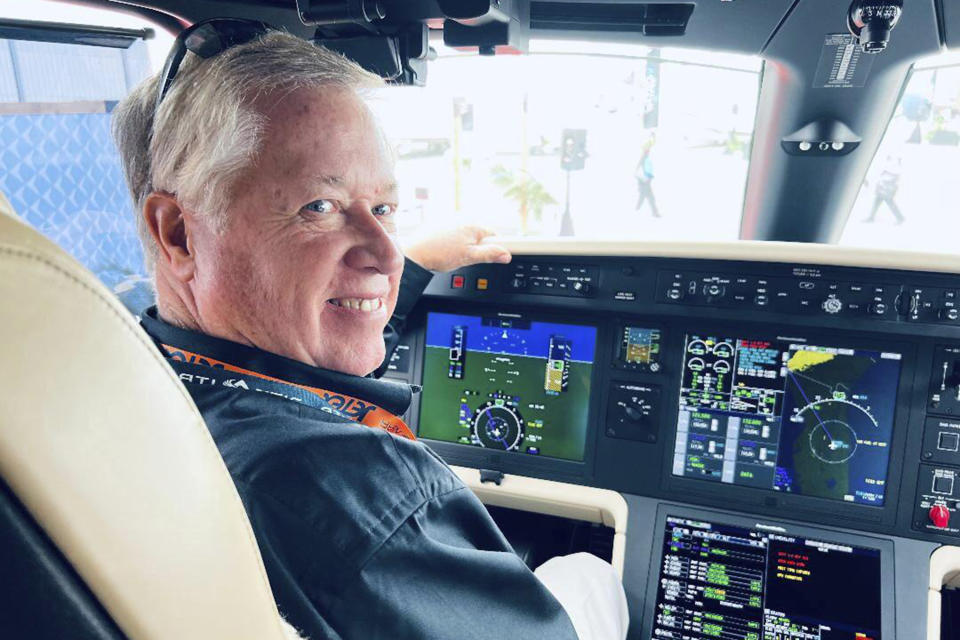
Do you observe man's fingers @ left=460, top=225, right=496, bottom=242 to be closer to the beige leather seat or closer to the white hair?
the white hair

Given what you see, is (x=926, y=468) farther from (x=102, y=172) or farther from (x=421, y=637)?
(x=102, y=172)

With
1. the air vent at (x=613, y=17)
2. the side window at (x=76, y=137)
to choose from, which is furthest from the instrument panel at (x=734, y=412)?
the side window at (x=76, y=137)

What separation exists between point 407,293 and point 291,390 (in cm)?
85

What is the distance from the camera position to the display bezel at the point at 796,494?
1649 millimetres

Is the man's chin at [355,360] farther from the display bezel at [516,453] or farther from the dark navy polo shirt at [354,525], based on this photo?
the display bezel at [516,453]

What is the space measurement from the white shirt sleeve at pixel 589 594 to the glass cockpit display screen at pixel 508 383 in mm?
374

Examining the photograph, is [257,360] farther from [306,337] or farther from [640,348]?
[640,348]

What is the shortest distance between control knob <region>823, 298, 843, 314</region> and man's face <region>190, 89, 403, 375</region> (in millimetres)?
1029

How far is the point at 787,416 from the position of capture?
1.72 m

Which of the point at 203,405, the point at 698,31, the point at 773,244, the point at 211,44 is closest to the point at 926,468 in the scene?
the point at 773,244

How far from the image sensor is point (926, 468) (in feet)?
5.39

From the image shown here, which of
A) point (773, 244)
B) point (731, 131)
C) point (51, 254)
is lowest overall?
point (51, 254)

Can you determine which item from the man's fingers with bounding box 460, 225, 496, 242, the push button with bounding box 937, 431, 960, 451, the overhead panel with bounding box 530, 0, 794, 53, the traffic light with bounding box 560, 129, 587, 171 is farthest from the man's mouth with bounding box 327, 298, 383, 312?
the traffic light with bounding box 560, 129, 587, 171

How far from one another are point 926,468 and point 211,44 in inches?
67.9
